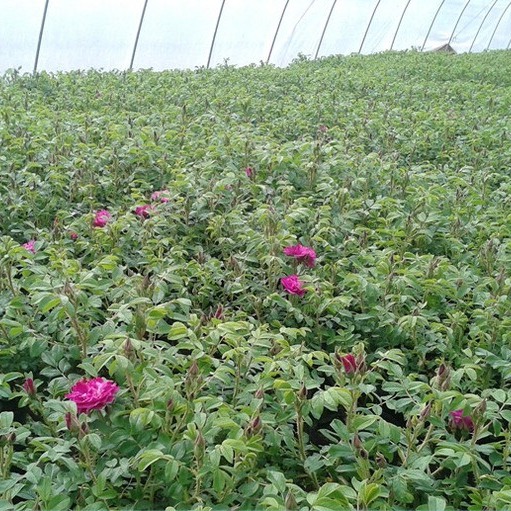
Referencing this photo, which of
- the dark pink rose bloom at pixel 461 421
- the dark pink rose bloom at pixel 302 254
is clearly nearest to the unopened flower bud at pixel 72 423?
the dark pink rose bloom at pixel 461 421

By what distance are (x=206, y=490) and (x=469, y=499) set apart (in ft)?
1.88

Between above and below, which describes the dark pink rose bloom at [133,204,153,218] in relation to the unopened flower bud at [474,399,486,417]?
above

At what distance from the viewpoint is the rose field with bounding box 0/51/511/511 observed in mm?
1399

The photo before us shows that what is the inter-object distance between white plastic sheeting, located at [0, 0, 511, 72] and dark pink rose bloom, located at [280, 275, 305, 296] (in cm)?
935

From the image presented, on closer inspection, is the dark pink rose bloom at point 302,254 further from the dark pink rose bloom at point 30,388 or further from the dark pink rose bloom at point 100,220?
the dark pink rose bloom at point 30,388

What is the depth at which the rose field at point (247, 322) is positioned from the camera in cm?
140

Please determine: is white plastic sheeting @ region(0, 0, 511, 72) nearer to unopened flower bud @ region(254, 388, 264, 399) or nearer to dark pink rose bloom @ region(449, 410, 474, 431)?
unopened flower bud @ region(254, 388, 264, 399)

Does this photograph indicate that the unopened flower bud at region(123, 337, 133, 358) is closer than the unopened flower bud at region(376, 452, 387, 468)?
No

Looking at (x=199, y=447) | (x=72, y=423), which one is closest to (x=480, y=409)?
(x=199, y=447)

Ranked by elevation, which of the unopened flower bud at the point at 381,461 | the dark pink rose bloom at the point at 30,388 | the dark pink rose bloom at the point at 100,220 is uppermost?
the dark pink rose bloom at the point at 100,220

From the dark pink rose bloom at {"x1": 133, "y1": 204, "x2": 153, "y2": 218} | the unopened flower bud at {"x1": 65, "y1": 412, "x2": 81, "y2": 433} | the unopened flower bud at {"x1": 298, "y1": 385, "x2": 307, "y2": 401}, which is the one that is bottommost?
the unopened flower bud at {"x1": 65, "y1": 412, "x2": 81, "y2": 433}

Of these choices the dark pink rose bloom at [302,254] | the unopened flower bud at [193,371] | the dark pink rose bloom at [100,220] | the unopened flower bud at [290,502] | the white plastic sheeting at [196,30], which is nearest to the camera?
the unopened flower bud at [290,502]

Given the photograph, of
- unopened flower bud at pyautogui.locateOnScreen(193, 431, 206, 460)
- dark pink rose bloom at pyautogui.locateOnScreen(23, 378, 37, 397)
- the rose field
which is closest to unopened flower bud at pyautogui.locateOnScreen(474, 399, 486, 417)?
the rose field

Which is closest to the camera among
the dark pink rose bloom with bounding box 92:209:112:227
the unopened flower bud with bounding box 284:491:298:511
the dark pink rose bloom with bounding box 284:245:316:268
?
the unopened flower bud with bounding box 284:491:298:511
